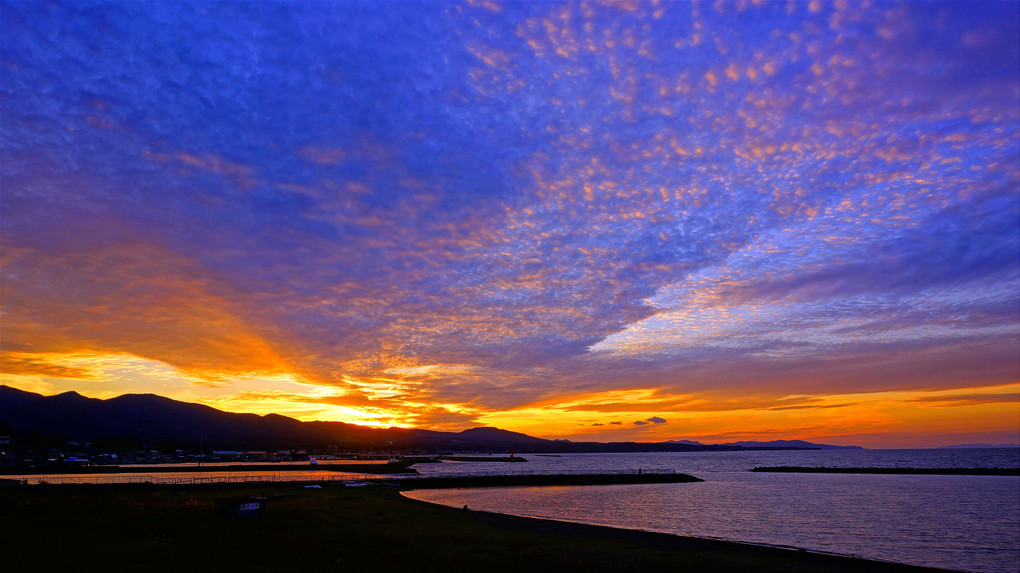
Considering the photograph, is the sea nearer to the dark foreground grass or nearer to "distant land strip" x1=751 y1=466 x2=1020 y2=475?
the dark foreground grass

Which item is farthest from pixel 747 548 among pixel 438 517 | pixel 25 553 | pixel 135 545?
pixel 25 553

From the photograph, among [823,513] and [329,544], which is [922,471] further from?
[329,544]

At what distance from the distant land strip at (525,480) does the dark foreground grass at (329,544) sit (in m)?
46.4

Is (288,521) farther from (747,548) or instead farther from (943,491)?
(943,491)

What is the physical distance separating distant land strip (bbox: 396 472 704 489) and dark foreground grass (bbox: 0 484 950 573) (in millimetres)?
46394

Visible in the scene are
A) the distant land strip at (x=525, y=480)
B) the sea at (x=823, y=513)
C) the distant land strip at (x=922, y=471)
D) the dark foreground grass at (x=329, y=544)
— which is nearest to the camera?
the dark foreground grass at (x=329, y=544)

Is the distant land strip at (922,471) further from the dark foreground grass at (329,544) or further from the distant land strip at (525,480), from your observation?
the dark foreground grass at (329,544)

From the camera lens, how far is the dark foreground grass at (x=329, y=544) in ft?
88.2

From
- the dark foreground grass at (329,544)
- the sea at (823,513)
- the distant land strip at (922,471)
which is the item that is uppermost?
the dark foreground grass at (329,544)

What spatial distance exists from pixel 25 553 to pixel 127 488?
44963 mm

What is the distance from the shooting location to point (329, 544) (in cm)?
3250

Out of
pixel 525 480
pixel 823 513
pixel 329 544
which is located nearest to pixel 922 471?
pixel 823 513

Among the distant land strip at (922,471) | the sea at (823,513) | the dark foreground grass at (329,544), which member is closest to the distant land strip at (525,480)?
the sea at (823,513)

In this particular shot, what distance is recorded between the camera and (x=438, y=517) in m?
48.7
